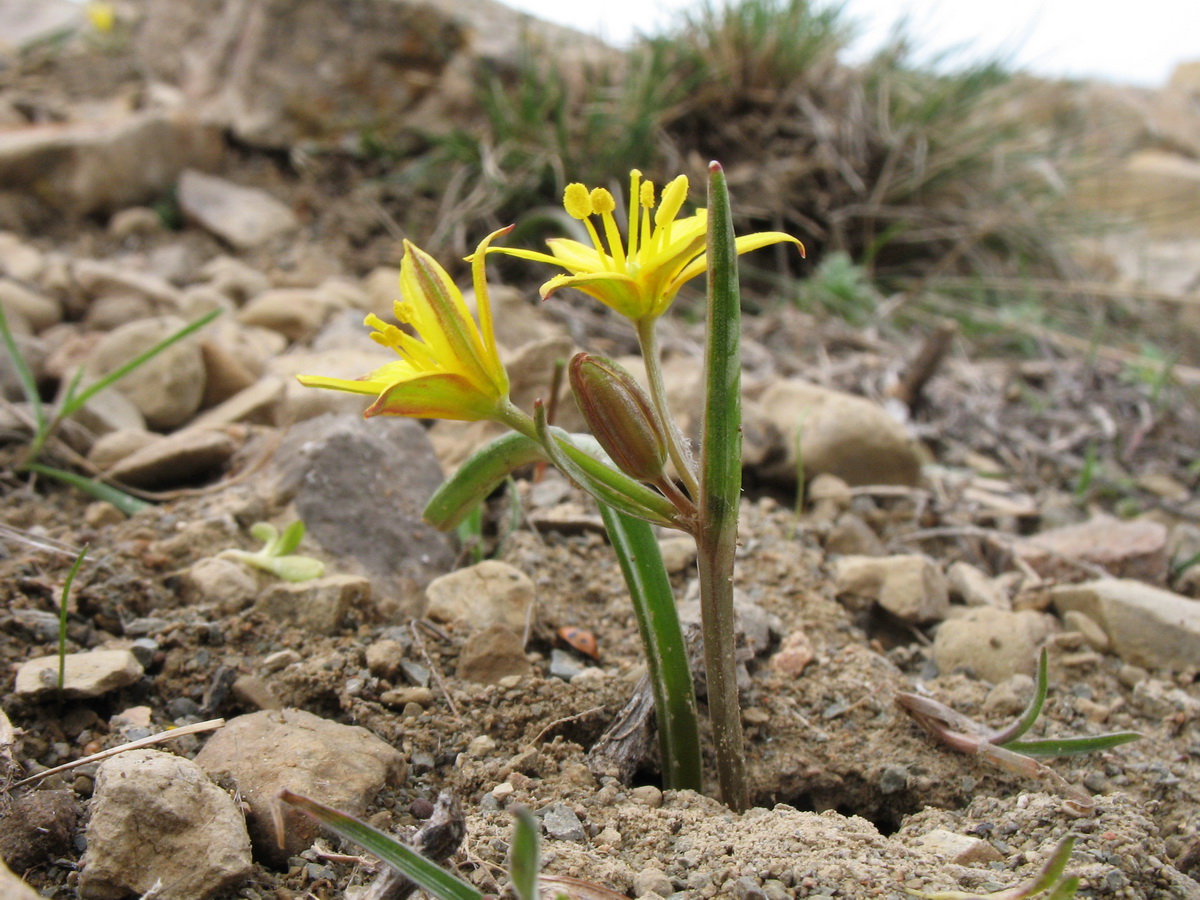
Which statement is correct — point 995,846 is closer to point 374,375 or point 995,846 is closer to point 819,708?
point 819,708

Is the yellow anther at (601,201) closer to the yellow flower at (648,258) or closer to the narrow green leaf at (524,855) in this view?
the yellow flower at (648,258)

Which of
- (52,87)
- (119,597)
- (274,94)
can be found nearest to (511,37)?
(274,94)

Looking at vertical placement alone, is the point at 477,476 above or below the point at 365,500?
above

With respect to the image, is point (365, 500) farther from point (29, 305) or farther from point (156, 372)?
point (29, 305)

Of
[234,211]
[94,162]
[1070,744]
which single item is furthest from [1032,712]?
[94,162]

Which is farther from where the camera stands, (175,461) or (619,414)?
(175,461)

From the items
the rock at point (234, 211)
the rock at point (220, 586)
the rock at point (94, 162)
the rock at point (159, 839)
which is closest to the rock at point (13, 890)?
the rock at point (159, 839)

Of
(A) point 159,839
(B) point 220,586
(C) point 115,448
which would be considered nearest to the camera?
(A) point 159,839
